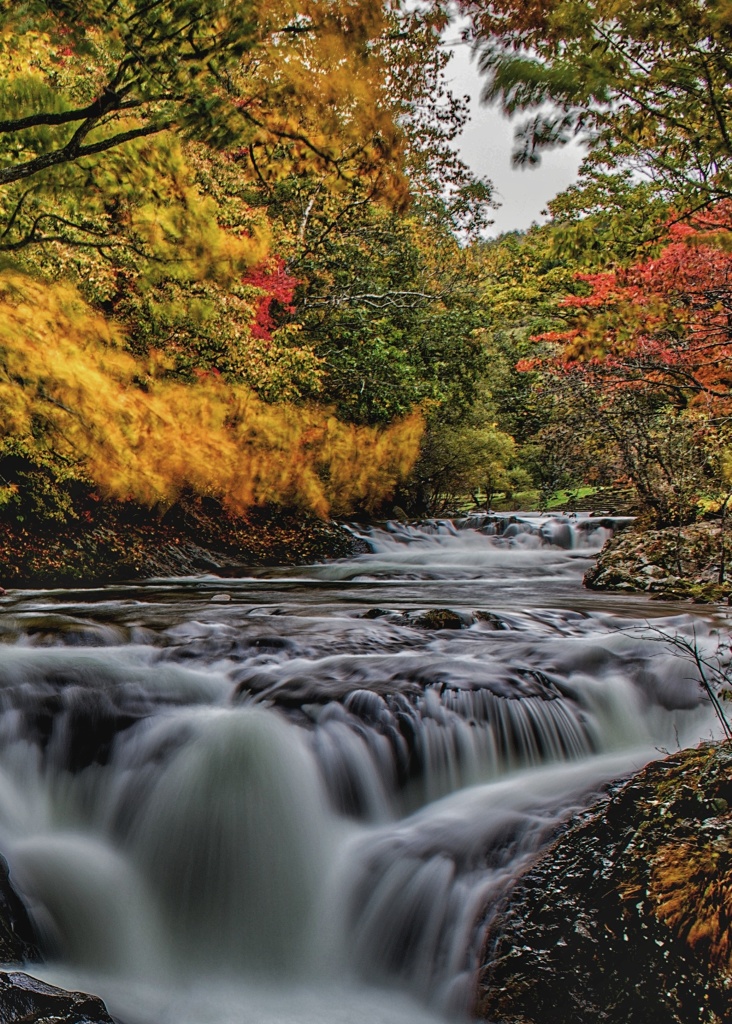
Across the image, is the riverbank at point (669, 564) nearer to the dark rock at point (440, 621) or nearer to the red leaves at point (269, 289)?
the dark rock at point (440, 621)

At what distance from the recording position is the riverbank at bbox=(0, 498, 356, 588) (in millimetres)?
10047

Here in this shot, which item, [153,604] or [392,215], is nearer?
[153,604]

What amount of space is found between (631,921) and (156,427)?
9.10 m

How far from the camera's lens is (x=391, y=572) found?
1226 cm

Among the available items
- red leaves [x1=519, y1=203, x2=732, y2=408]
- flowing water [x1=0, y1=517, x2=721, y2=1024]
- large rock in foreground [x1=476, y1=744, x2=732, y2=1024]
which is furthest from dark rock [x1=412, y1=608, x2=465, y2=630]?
large rock in foreground [x1=476, y1=744, x2=732, y2=1024]

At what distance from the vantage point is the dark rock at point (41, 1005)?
6.87ft

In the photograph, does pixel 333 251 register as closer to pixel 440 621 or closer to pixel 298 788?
pixel 440 621

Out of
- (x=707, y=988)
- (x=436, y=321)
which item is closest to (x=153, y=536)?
(x=436, y=321)

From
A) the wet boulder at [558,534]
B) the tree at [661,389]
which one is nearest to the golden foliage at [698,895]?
the tree at [661,389]

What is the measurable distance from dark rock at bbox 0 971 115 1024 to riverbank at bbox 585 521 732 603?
743 cm

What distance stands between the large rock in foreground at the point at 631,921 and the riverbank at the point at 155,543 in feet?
27.8

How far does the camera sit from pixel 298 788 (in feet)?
13.6

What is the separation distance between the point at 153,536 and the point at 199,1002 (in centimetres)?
944

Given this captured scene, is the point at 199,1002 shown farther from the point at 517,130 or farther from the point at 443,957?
the point at 517,130
